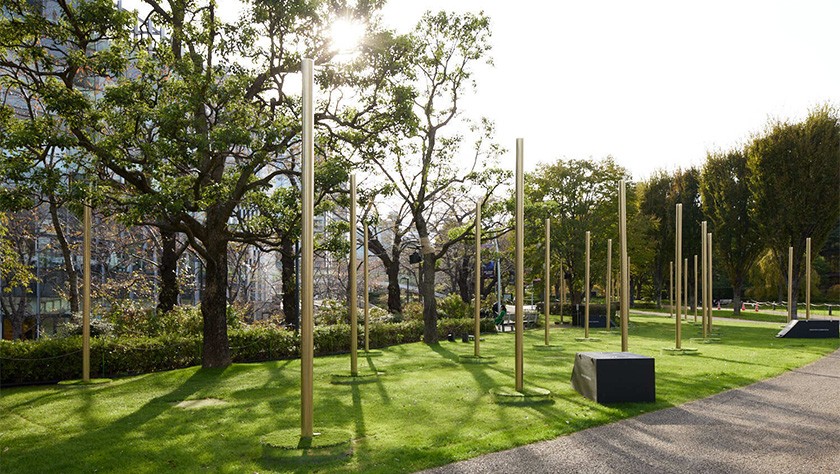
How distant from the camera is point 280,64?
51.4 feet

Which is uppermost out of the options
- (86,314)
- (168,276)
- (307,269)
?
(307,269)

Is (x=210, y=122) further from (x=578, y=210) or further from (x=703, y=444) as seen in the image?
(x=578, y=210)

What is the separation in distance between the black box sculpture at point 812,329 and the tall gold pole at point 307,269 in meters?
23.3

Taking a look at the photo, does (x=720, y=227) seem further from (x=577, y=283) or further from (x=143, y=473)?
(x=143, y=473)

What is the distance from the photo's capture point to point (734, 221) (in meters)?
43.9

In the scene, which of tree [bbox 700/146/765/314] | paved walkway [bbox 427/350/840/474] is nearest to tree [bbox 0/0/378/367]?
paved walkway [bbox 427/350/840/474]

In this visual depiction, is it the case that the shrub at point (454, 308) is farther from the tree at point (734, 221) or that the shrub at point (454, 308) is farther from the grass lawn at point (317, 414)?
the tree at point (734, 221)

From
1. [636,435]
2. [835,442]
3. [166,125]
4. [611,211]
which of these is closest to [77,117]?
[166,125]

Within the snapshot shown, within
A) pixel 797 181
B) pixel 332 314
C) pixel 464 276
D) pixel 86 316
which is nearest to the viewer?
pixel 86 316

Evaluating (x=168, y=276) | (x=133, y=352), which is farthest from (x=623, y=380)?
(x=168, y=276)

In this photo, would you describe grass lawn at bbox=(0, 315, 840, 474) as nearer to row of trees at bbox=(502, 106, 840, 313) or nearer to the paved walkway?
the paved walkway

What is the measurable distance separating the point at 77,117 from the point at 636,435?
1156cm

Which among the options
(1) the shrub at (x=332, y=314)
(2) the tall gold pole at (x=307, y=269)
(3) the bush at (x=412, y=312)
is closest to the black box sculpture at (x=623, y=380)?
(2) the tall gold pole at (x=307, y=269)

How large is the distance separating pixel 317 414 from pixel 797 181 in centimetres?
3651
